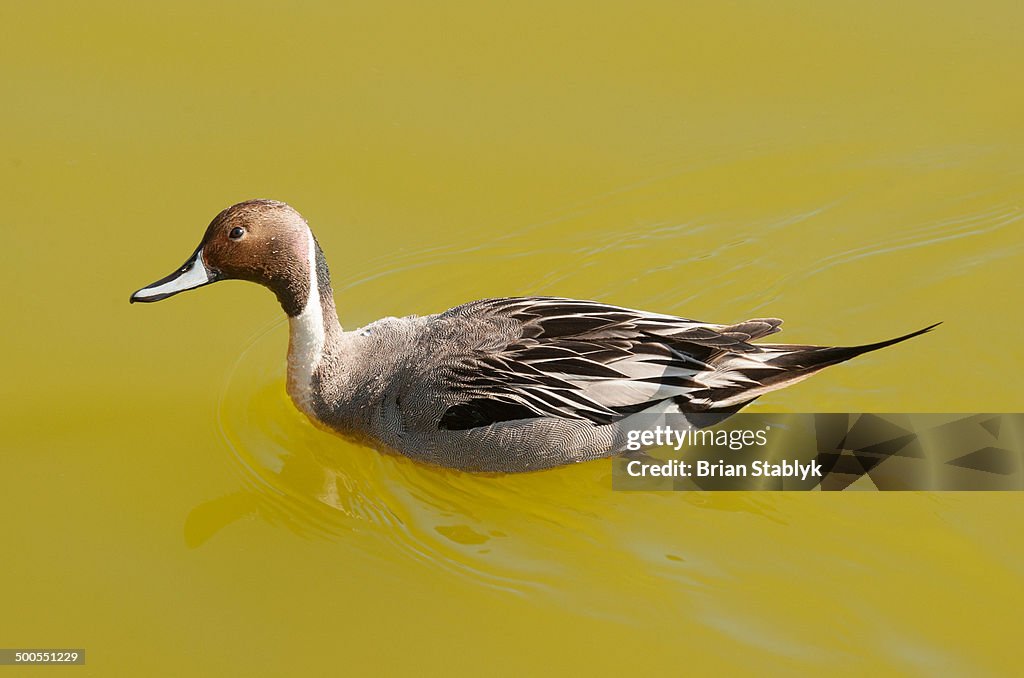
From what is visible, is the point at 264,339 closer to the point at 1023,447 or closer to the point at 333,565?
the point at 333,565

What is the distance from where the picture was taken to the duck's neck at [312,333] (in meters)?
6.47

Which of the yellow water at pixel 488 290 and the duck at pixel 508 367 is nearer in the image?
the yellow water at pixel 488 290

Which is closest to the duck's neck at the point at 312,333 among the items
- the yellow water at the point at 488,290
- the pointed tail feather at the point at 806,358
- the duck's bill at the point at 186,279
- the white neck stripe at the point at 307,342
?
the white neck stripe at the point at 307,342

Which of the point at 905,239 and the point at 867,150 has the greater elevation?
the point at 867,150

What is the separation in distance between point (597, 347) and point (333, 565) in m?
1.66

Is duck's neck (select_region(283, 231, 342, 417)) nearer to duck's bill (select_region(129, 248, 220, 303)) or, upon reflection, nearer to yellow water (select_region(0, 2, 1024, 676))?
yellow water (select_region(0, 2, 1024, 676))

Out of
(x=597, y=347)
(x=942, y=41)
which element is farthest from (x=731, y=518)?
(x=942, y=41)

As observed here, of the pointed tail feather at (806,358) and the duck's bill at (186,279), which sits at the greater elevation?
the duck's bill at (186,279)

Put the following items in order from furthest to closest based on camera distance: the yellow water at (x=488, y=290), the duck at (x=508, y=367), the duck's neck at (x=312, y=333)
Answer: the duck's neck at (x=312, y=333) → the duck at (x=508, y=367) → the yellow water at (x=488, y=290)

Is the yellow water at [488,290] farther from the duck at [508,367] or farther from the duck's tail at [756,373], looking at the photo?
the duck's tail at [756,373]

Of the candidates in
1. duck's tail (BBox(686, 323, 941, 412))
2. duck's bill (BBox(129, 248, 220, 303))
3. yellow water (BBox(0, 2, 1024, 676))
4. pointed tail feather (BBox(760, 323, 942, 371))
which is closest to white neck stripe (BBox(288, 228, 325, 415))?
yellow water (BBox(0, 2, 1024, 676))

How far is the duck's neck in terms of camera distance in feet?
21.2

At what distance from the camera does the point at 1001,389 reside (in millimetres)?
6711

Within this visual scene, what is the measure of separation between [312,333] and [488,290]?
4.70ft
